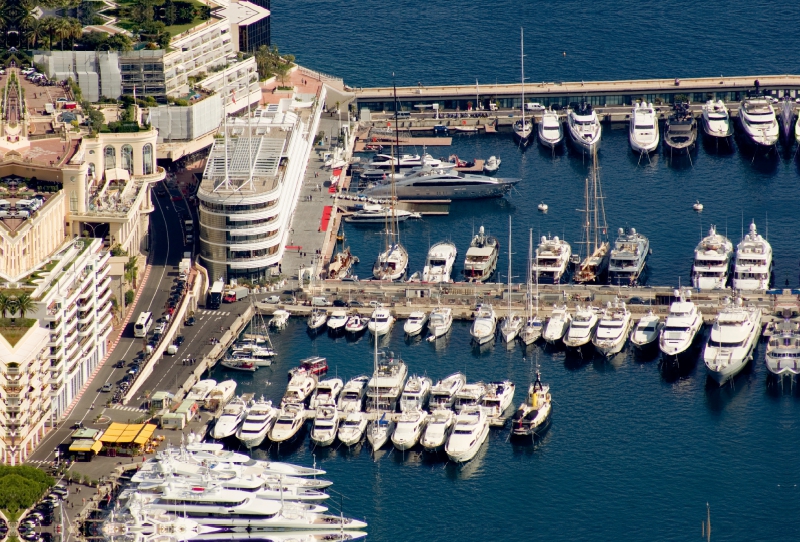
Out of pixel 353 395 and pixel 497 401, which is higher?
pixel 497 401

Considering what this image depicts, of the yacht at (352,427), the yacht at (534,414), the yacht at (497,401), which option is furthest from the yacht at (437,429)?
the yacht at (534,414)

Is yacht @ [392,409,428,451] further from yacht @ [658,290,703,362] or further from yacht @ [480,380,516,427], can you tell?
yacht @ [658,290,703,362]

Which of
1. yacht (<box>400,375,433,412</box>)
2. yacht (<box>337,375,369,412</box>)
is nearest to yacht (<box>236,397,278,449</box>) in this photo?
yacht (<box>337,375,369,412</box>)


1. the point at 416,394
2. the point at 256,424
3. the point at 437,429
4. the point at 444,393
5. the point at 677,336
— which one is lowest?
the point at 256,424

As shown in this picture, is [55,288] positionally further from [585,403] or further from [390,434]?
[585,403]

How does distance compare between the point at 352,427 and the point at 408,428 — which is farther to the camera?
the point at 352,427

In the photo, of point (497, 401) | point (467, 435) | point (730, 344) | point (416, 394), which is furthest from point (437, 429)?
point (730, 344)

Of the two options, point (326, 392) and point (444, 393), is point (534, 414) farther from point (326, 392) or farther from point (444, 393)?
point (326, 392)
